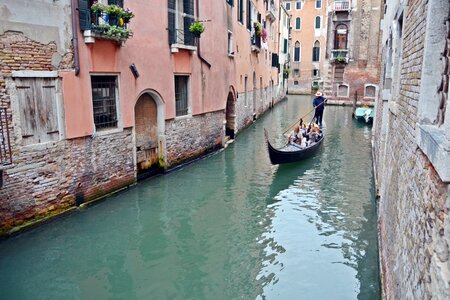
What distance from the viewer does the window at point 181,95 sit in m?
9.82

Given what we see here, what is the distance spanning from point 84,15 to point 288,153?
5667mm

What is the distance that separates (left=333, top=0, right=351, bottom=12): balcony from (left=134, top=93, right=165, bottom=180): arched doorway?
20.9 meters

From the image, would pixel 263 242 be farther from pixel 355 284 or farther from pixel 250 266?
pixel 355 284

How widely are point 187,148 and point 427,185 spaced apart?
8.10 m

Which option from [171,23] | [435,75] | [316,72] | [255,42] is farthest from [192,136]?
[316,72]

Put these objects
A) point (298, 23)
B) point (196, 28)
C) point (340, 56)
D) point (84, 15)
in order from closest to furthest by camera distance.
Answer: point (84, 15) < point (196, 28) < point (340, 56) < point (298, 23)

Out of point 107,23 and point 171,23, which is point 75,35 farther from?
point 171,23

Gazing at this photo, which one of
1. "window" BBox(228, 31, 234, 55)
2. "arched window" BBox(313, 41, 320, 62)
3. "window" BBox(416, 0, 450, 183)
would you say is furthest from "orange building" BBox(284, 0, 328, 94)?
"window" BBox(416, 0, 450, 183)

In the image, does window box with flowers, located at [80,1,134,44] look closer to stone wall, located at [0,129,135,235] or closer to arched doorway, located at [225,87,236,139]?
stone wall, located at [0,129,135,235]

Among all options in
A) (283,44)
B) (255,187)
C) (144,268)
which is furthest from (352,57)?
(144,268)

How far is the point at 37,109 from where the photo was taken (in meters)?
5.92

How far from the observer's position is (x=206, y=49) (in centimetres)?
1075

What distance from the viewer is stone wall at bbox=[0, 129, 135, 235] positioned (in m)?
5.65

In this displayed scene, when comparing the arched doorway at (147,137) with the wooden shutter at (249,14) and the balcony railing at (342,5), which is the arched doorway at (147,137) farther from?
the balcony railing at (342,5)
